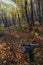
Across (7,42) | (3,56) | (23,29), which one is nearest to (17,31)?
(23,29)

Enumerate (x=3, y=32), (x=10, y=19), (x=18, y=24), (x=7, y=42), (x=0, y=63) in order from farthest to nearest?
(x=10, y=19)
(x=18, y=24)
(x=3, y=32)
(x=7, y=42)
(x=0, y=63)

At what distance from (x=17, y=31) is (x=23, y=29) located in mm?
417

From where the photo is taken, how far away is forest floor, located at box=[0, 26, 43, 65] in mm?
6743

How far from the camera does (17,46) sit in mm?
7637

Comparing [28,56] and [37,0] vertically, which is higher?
[37,0]

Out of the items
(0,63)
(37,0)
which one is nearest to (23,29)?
(37,0)

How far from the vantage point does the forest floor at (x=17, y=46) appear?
22.1 feet

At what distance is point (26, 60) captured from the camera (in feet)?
22.2

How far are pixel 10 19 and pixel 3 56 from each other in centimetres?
335

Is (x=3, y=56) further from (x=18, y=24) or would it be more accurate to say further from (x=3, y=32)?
(x=18, y=24)

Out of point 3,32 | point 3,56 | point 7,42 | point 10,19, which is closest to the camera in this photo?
point 3,56

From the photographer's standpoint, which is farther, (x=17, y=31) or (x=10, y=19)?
(x=10, y=19)

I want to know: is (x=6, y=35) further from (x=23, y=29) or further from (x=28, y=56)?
(x=28, y=56)

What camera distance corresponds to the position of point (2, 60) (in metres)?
6.66
